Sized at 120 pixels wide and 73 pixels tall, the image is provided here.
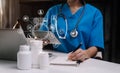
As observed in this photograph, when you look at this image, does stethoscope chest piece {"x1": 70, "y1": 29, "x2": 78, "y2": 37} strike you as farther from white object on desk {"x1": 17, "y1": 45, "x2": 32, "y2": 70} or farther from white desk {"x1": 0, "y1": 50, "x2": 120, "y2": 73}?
Result: white object on desk {"x1": 17, "y1": 45, "x2": 32, "y2": 70}

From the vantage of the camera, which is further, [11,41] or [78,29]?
[78,29]

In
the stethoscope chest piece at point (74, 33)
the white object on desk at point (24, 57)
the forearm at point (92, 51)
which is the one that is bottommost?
the forearm at point (92, 51)

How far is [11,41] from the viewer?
3.03 ft

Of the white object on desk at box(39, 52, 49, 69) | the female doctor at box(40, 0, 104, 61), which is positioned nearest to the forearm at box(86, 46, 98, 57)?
the female doctor at box(40, 0, 104, 61)

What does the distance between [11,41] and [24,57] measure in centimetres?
13

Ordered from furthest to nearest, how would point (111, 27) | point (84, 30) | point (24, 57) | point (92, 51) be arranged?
point (111, 27)
point (84, 30)
point (92, 51)
point (24, 57)

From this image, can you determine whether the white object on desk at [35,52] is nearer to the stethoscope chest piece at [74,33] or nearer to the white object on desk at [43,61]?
the white object on desk at [43,61]

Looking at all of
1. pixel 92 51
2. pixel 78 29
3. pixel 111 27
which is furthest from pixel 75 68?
pixel 111 27

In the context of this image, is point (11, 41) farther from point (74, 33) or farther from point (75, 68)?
point (74, 33)

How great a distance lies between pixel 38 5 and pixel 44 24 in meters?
0.78

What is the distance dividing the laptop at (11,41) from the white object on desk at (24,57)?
0.08 m

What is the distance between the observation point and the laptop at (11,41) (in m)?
0.90

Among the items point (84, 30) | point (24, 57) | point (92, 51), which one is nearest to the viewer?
point (24, 57)

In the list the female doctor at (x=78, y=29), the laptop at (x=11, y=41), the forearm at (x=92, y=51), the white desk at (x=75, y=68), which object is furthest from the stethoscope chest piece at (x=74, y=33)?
the laptop at (x=11, y=41)
